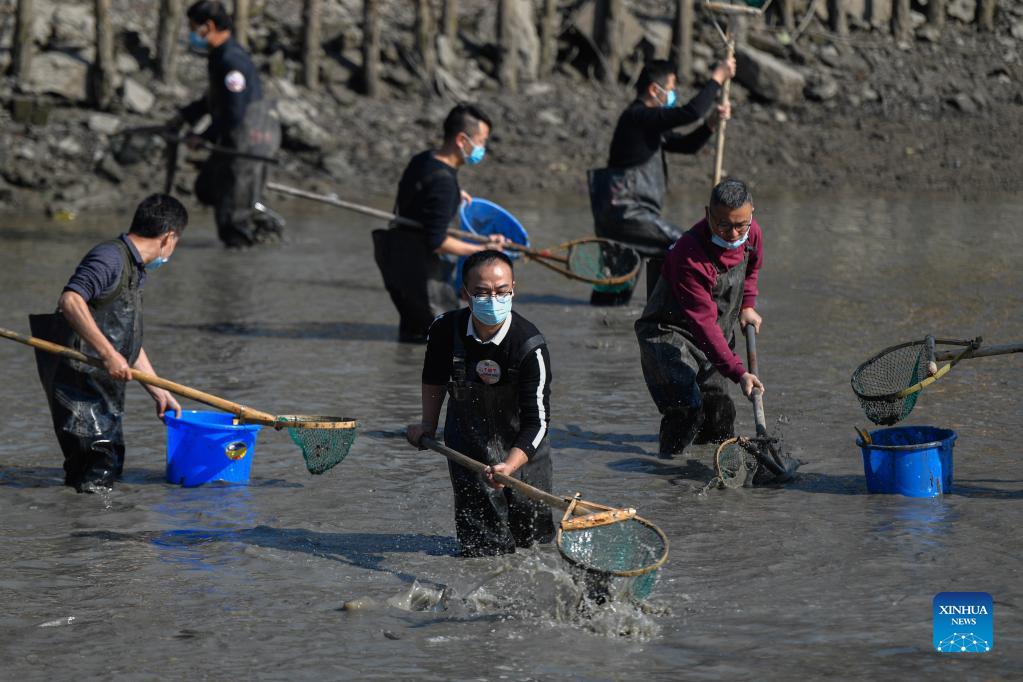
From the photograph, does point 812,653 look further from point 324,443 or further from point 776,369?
point 776,369

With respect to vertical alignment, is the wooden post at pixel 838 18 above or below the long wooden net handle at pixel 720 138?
above

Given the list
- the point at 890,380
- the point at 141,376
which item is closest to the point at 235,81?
the point at 141,376

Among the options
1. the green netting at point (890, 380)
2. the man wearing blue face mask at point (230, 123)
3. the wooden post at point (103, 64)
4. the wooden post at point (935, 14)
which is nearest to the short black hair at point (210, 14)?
the man wearing blue face mask at point (230, 123)

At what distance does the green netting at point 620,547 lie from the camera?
5574mm

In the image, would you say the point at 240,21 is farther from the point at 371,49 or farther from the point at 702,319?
the point at 702,319

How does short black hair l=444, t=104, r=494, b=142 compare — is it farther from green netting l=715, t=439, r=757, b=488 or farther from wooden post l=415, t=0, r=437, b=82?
wooden post l=415, t=0, r=437, b=82

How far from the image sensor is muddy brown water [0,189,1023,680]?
17.7ft

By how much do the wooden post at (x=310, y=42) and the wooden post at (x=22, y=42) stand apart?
11.0 ft

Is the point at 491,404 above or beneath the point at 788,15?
beneath

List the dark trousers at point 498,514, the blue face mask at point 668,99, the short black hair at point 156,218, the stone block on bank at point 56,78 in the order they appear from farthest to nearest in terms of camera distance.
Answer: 1. the stone block on bank at point 56,78
2. the blue face mask at point 668,99
3. the short black hair at point 156,218
4. the dark trousers at point 498,514

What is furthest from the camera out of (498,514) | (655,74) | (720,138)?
(655,74)

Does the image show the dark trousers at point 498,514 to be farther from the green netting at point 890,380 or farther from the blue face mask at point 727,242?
the blue face mask at point 727,242

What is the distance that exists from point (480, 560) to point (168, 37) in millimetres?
14144

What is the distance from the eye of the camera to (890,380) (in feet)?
24.1
